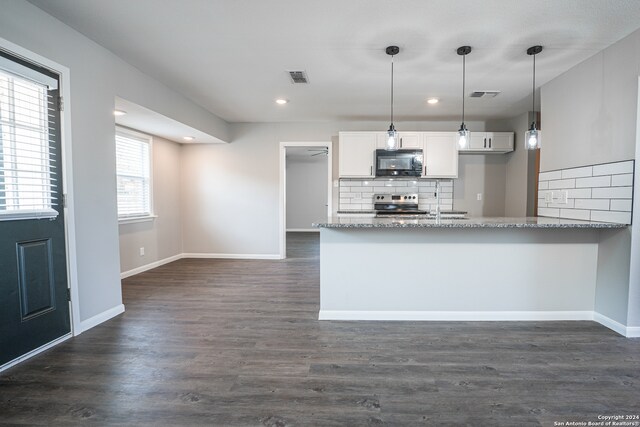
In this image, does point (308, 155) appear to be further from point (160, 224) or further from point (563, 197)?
point (563, 197)

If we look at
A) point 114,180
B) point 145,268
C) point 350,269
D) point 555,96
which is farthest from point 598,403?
point 145,268

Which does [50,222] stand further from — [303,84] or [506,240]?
[506,240]

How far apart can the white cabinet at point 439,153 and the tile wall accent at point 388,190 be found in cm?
37

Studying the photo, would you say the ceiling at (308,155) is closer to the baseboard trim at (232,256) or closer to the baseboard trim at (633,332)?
the baseboard trim at (232,256)

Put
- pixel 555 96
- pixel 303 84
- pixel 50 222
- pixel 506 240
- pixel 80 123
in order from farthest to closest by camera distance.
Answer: pixel 303 84
pixel 555 96
pixel 506 240
pixel 80 123
pixel 50 222

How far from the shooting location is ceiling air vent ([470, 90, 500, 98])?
140 inches

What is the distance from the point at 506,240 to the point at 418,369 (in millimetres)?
1509

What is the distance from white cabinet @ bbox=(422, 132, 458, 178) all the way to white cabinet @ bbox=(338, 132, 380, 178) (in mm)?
816

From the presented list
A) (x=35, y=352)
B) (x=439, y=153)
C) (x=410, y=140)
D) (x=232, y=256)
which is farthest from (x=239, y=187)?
(x=35, y=352)

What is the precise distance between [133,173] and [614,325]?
5.80m

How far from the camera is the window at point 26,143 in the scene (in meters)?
1.90

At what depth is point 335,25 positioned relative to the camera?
7.30ft

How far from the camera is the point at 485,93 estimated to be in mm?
3637

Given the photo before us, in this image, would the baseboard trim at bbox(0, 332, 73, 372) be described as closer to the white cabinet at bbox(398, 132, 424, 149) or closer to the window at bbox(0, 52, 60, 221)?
the window at bbox(0, 52, 60, 221)
